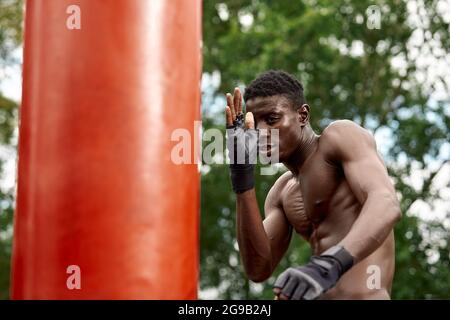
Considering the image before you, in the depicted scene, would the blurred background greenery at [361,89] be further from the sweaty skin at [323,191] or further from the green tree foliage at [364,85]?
the sweaty skin at [323,191]

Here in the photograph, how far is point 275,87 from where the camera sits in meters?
3.58

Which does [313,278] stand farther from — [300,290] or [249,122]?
[249,122]

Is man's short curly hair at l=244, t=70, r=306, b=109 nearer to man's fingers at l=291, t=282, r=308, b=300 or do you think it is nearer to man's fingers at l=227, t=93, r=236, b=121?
man's fingers at l=227, t=93, r=236, b=121

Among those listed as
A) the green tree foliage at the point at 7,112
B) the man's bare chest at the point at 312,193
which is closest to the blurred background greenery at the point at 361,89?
the green tree foliage at the point at 7,112

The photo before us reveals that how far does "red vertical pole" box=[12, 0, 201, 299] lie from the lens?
10.9ft

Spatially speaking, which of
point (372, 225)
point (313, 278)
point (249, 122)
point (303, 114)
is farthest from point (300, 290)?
point (303, 114)

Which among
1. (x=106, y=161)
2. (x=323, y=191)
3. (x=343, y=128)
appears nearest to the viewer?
(x=106, y=161)

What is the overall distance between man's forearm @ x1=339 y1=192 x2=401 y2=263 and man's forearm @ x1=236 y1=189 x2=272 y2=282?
1.66ft

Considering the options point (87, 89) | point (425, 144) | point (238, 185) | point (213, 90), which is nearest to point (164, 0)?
point (87, 89)

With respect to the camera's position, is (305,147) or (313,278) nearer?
(313,278)

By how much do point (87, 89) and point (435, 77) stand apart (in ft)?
39.4

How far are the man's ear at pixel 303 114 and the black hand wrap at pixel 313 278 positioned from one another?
3.05 feet

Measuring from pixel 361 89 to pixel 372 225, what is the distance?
12.1m

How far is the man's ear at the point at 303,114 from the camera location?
3.69 meters
